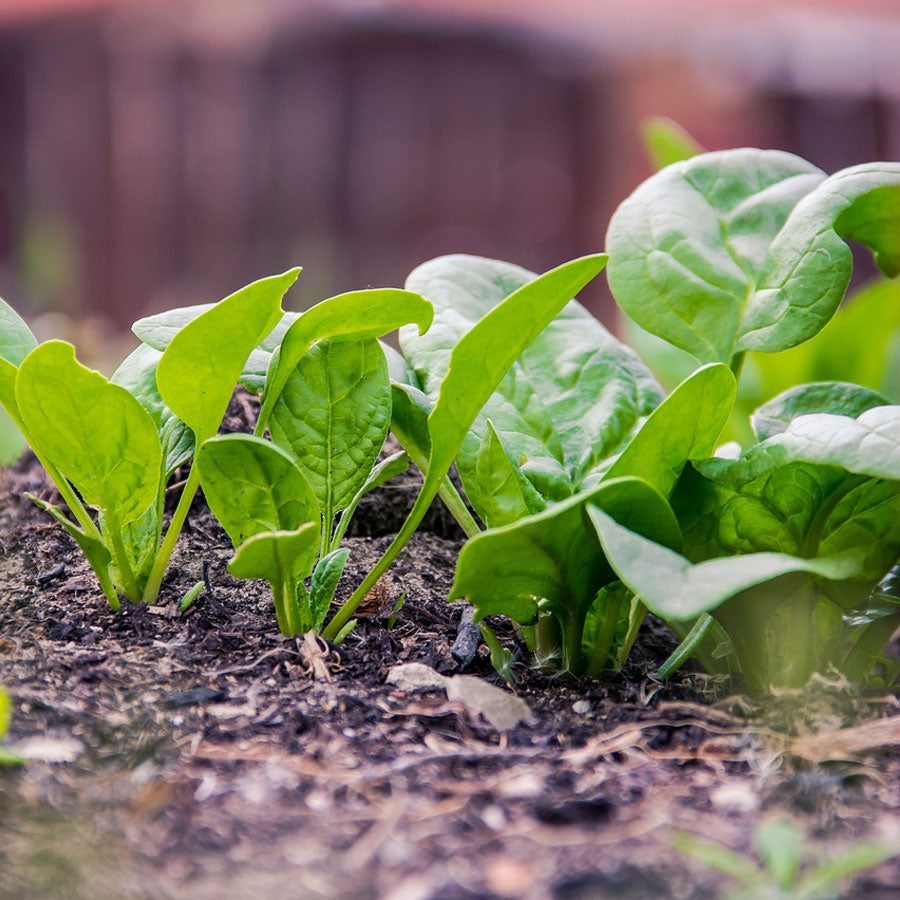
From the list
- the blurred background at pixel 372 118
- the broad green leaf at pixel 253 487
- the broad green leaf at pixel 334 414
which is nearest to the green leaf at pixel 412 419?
the broad green leaf at pixel 334 414

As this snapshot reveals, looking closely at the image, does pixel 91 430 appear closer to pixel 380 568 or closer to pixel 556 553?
pixel 380 568

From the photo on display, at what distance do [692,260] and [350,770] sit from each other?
0.57m

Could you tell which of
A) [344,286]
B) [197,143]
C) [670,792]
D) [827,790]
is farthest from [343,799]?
[197,143]

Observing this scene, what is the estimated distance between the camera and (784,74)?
4512 mm

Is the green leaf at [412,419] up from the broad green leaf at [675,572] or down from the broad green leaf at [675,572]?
up

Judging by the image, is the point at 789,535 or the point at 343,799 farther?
the point at 789,535

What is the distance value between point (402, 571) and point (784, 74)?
4.15 m

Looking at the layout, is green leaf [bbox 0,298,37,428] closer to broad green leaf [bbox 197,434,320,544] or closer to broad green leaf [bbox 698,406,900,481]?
broad green leaf [bbox 197,434,320,544]

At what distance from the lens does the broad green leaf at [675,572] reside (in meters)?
0.62

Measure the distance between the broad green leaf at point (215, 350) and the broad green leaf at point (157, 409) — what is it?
60 millimetres

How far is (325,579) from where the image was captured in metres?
0.85

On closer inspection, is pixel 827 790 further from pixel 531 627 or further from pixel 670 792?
pixel 531 627

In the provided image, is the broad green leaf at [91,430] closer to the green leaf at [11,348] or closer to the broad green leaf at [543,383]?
the green leaf at [11,348]

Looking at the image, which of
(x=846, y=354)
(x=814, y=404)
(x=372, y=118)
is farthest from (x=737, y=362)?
(x=372, y=118)
